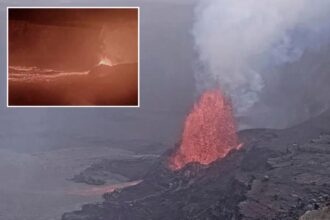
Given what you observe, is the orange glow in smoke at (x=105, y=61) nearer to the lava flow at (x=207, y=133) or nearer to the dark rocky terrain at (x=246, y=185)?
the lava flow at (x=207, y=133)

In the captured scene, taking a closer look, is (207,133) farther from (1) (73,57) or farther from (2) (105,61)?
(1) (73,57)

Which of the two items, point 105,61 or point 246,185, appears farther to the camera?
point 246,185

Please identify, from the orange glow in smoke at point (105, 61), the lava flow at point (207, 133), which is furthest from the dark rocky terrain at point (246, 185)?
the orange glow in smoke at point (105, 61)

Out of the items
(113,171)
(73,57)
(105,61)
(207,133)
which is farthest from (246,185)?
(73,57)

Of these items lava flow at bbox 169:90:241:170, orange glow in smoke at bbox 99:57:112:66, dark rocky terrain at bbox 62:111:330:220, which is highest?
orange glow in smoke at bbox 99:57:112:66

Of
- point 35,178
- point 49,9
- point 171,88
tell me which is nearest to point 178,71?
point 171,88

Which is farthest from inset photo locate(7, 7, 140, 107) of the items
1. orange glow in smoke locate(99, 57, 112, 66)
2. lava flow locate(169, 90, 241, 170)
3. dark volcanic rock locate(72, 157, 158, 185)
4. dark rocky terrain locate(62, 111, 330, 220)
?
dark rocky terrain locate(62, 111, 330, 220)

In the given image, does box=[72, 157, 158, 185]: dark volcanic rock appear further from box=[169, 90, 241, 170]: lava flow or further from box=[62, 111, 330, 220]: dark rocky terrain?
box=[169, 90, 241, 170]: lava flow
